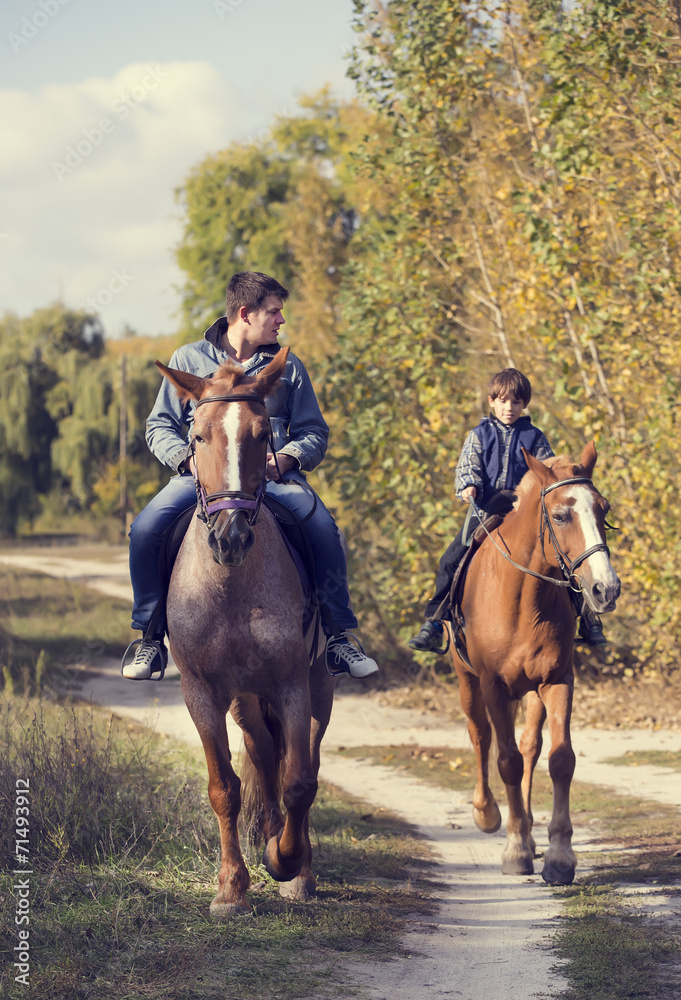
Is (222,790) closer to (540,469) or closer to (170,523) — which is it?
(170,523)

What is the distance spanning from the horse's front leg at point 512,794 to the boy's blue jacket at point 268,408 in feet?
6.91

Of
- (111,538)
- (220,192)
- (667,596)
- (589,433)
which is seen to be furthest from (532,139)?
(111,538)

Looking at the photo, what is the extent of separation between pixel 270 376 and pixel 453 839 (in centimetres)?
452

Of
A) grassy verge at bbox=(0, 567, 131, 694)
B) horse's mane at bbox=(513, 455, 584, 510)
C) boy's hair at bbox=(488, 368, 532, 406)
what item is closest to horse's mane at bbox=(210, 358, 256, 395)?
horse's mane at bbox=(513, 455, 584, 510)

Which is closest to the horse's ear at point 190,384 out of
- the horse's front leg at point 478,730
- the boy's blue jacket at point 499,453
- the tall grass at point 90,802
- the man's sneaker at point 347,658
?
the man's sneaker at point 347,658

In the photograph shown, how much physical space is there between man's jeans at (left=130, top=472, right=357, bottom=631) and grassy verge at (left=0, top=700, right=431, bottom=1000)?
1.42 metres

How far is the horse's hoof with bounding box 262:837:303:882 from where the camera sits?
509 cm

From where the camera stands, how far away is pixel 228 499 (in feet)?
14.6

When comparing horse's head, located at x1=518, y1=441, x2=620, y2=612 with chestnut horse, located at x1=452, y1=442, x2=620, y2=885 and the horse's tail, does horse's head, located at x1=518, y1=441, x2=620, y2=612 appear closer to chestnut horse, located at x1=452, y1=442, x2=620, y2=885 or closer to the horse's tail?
chestnut horse, located at x1=452, y1=442, x2=620, y2=885

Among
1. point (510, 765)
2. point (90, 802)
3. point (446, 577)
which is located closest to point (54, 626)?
point (446, 577)

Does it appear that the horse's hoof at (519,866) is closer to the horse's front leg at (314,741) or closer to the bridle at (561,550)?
the horse's front leg at (314,741)

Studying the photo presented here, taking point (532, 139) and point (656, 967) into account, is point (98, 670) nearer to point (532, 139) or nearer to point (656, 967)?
point (532, 139)

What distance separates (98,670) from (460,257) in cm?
863

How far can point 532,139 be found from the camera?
39.1 ft
